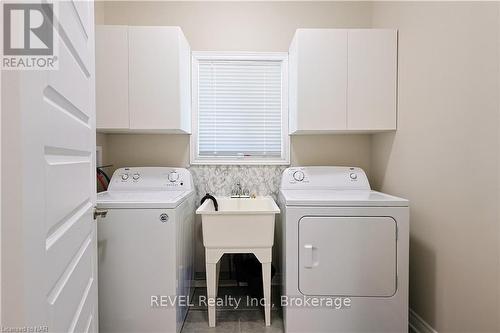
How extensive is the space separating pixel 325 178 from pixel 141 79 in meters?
1.62

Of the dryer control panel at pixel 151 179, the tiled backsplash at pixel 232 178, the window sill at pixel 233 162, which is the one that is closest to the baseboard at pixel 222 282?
the tiled backsplash at pixel 232 178

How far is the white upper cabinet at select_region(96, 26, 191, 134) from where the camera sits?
6.45 ft

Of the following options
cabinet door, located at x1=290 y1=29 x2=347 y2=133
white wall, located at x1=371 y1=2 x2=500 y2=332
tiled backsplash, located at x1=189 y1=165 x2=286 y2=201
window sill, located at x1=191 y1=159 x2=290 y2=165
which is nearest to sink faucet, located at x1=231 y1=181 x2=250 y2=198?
tiled backsplash, located at x1=189 y1=165 x2=286 y2=201

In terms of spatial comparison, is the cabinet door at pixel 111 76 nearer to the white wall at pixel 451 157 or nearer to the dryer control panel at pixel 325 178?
the dryer control panel at pixel 325 178

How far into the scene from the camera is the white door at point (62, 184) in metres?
0.65

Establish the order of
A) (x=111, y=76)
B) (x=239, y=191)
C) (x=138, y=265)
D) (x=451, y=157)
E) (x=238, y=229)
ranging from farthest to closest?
(x=239, y=191) < (x=111, y=76) < (x=238, y=229) < (x=138, y=265) < (x=451, y=157)

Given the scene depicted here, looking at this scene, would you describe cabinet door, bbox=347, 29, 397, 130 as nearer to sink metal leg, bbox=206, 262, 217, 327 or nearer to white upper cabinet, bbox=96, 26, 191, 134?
white upper cabinet, bbox=96, 26, 191, 134

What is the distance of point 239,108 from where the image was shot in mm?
2469

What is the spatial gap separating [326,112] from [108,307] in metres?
1.92

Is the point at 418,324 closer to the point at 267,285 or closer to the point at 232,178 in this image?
the point at 267,285

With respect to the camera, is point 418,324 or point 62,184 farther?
point 418,324

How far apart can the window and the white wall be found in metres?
0.95

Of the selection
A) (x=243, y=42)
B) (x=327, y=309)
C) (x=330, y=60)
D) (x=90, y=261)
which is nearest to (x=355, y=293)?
(x=327, y=309)

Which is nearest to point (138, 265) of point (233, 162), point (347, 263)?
point (233, 162)
